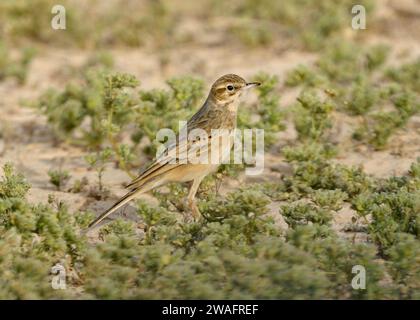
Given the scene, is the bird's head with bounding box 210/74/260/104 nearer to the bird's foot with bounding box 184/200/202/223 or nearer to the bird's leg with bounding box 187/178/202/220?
the bird's leg with bounding box 187/178/202/220

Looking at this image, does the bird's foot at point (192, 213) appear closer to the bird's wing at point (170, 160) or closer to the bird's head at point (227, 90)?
the bird's wing at point (170, 160)

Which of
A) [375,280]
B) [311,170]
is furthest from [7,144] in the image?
[375,280]

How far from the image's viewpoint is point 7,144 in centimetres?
873

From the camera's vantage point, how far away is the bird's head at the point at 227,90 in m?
7.18

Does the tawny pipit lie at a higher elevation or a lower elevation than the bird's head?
lower

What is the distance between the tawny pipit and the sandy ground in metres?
0.71

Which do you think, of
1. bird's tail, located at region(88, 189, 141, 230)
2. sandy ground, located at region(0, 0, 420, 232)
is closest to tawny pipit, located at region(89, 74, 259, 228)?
bird's tail, located at region(88, 189, 141, 230)

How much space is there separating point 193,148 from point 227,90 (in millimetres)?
670

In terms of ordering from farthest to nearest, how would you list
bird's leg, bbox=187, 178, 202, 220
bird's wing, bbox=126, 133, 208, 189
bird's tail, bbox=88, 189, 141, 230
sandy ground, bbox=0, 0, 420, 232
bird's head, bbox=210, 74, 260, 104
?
sandy ground, bbox=0, 0, 420, 232 < bird's head, bbox=210, 74, 260, 104 < bird's leg, bbox=187, 178, 202, 220 < bird's wing, bbox=126, 133, 208, 189 < bird's tail, bbox=88, 189, 141, 230

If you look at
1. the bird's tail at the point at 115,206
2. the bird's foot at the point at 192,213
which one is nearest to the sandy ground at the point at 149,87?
the bird's foot at the point at 192,213

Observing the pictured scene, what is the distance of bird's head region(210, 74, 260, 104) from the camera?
718cm

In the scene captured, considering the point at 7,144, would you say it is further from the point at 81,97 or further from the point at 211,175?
the point at 211,175

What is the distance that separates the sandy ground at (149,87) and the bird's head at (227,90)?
2.90 feet

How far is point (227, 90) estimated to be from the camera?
7.21m
